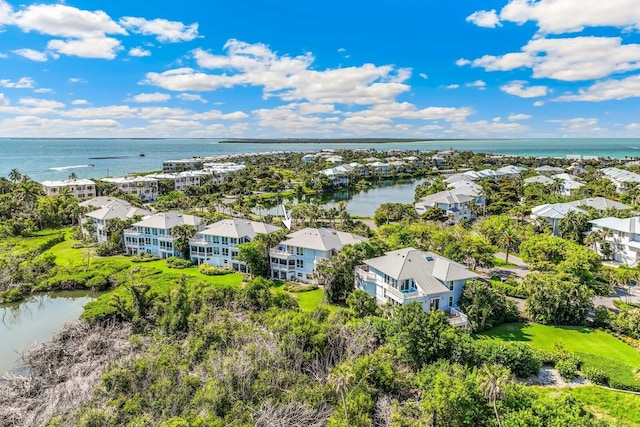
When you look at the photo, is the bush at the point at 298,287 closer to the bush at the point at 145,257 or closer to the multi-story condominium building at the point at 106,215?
the bush at the point at 145,257

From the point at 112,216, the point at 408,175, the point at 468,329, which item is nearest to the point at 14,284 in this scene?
the point at 112,216

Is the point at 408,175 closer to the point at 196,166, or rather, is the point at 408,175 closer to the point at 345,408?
the point at 196,166

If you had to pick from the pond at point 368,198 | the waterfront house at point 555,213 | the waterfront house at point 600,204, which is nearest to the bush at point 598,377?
the waterfront house at point 555,213

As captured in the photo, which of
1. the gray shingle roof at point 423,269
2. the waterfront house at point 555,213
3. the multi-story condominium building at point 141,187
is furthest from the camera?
the multi-story condominium building at point 141,187

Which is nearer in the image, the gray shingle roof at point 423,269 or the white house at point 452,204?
the gray shingle roof at point 423,269

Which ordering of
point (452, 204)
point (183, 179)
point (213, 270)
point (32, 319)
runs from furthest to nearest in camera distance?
point (183, 179)
point (452, 204)
point (213, 270)
point (32, 319)

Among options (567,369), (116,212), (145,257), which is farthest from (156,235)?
(567,369)

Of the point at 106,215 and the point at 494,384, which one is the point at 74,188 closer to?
the point at 106,215
